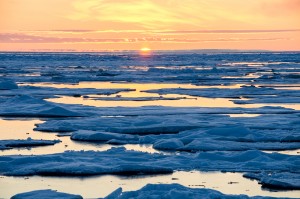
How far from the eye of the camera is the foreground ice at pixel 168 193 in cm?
688

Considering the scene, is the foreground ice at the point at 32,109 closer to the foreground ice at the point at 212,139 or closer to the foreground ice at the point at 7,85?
the foreground ice at the point at 212,139

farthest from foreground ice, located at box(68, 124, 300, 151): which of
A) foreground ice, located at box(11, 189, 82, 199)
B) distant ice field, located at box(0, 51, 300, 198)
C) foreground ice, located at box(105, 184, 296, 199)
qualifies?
foreground ice, located at box(11, 189, 82, 199)

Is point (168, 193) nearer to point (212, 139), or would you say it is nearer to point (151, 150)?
point (151, 150)

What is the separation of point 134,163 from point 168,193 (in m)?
2.23

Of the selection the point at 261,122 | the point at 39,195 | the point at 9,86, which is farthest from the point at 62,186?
the point at 9,86

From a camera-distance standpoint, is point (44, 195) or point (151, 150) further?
point (151, 150)

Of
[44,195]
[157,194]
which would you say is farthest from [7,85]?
[157,194]

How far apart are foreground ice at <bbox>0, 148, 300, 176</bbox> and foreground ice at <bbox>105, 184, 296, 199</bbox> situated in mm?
1489

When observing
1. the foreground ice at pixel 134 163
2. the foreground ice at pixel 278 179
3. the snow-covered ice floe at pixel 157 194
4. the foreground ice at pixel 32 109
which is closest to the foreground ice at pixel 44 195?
the snow-covered ice floe at pixel 157 194

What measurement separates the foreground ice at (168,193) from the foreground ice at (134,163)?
149cm

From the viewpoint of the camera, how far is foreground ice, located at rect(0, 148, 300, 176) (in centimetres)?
868

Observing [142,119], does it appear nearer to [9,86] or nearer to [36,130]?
[36,130]

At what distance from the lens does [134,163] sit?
9.09m

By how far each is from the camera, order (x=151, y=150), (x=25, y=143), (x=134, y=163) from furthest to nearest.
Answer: (x=25, y=143) < (x=151, y=150) < (x=134, y=163)
